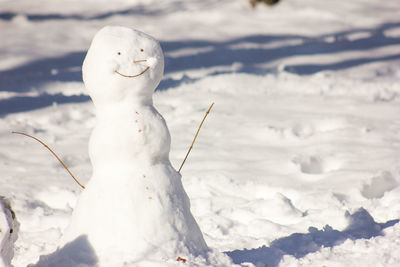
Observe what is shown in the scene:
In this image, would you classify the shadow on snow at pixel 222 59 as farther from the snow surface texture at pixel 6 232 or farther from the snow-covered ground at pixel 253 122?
the snow surface texture at pixel 6 232

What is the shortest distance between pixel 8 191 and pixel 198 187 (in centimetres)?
131

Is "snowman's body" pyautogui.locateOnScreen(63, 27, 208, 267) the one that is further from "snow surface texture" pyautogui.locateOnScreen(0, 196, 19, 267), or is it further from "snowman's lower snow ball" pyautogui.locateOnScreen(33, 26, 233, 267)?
"snow surface texture" pyautogui.locateOnScreen(0, 196, 19, 267)

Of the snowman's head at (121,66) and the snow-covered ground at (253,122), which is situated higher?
the snowman's head at (121,66)

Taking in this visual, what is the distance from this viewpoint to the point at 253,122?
493 cm

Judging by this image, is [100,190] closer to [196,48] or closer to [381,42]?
[196,48]

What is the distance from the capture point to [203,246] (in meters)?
2.15

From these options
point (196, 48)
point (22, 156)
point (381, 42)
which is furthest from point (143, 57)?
point (381, 42)

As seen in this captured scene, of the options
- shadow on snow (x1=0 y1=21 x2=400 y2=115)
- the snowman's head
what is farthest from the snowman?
shadow on snow (x1=0 y1=21 x2=400 y2=115)

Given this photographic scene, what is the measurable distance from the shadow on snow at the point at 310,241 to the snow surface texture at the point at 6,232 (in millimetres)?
991

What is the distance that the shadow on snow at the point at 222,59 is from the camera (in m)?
5.90

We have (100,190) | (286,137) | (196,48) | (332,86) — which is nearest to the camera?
(100,190)

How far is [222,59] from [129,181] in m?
5.20

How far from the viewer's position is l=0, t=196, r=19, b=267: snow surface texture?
1772mm

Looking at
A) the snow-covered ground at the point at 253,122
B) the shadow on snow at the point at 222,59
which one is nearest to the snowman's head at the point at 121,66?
the snow-covered ground at the point at 253,122
